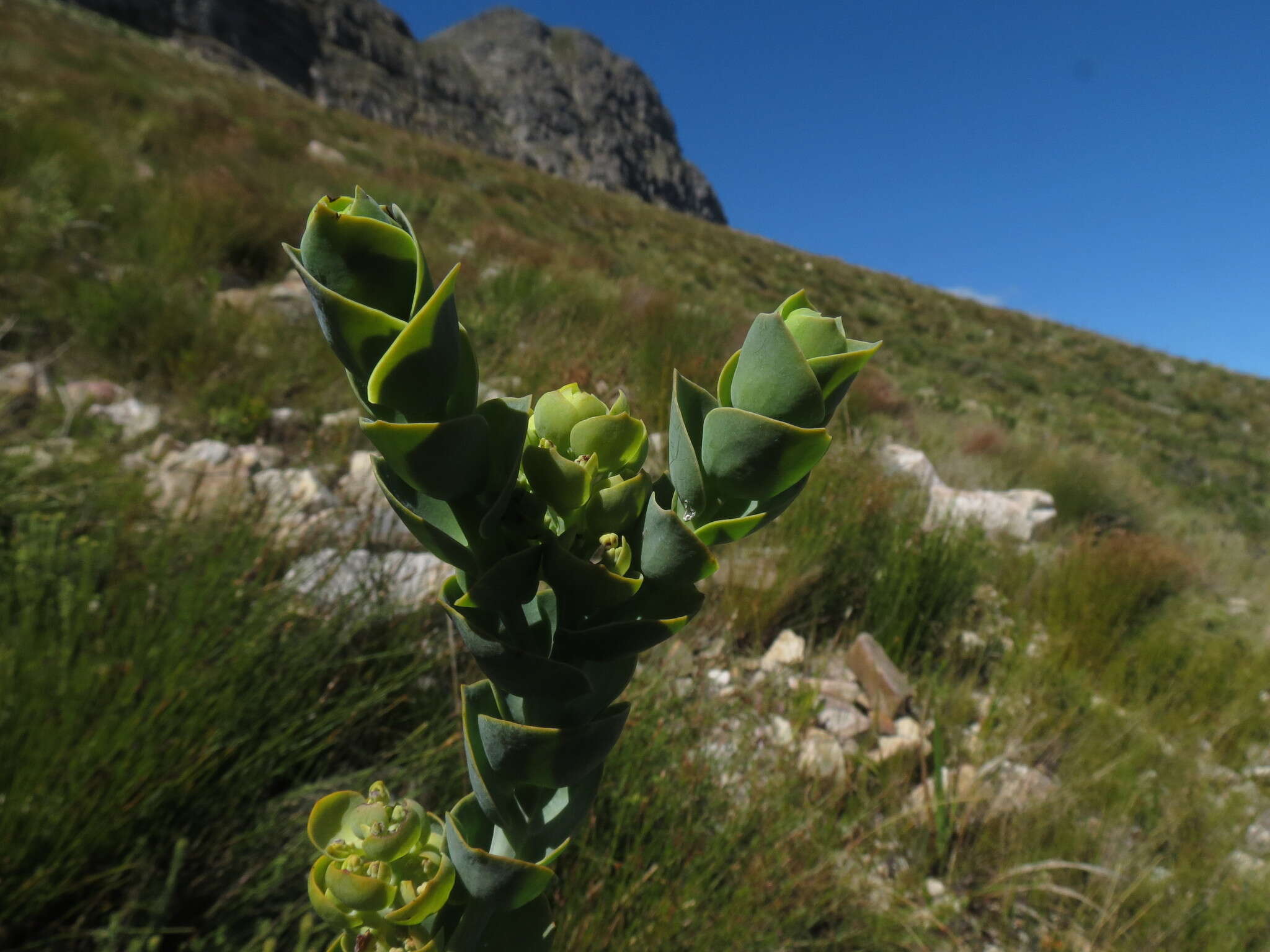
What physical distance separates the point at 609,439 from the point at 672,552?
0.23 ft

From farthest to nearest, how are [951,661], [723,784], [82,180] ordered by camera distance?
[82,180] → [951,661] → [723,784]

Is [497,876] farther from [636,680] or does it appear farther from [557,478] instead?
[636,680]

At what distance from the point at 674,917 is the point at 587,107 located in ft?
272

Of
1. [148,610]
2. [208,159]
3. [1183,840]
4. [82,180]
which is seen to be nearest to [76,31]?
[208,159]

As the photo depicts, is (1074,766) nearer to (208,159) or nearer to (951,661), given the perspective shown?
(951,661)

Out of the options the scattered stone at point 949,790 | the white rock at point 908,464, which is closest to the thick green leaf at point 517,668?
the scattered stone at point 949,790

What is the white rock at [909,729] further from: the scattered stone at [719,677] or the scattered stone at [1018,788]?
the scattered stone at [719,677]

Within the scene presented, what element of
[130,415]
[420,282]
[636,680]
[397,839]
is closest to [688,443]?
[420,282]

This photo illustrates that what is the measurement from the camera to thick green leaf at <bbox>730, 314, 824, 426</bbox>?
0.31 metres

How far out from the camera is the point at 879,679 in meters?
2.80

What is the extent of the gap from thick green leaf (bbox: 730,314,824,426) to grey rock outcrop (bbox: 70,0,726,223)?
118 ft

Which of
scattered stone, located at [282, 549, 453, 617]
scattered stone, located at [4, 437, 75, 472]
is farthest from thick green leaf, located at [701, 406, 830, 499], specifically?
scattered stone, located at [4, 437, 75, 472]

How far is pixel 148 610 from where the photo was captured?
1.80 metres

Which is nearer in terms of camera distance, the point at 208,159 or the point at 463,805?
the point at 463,805
